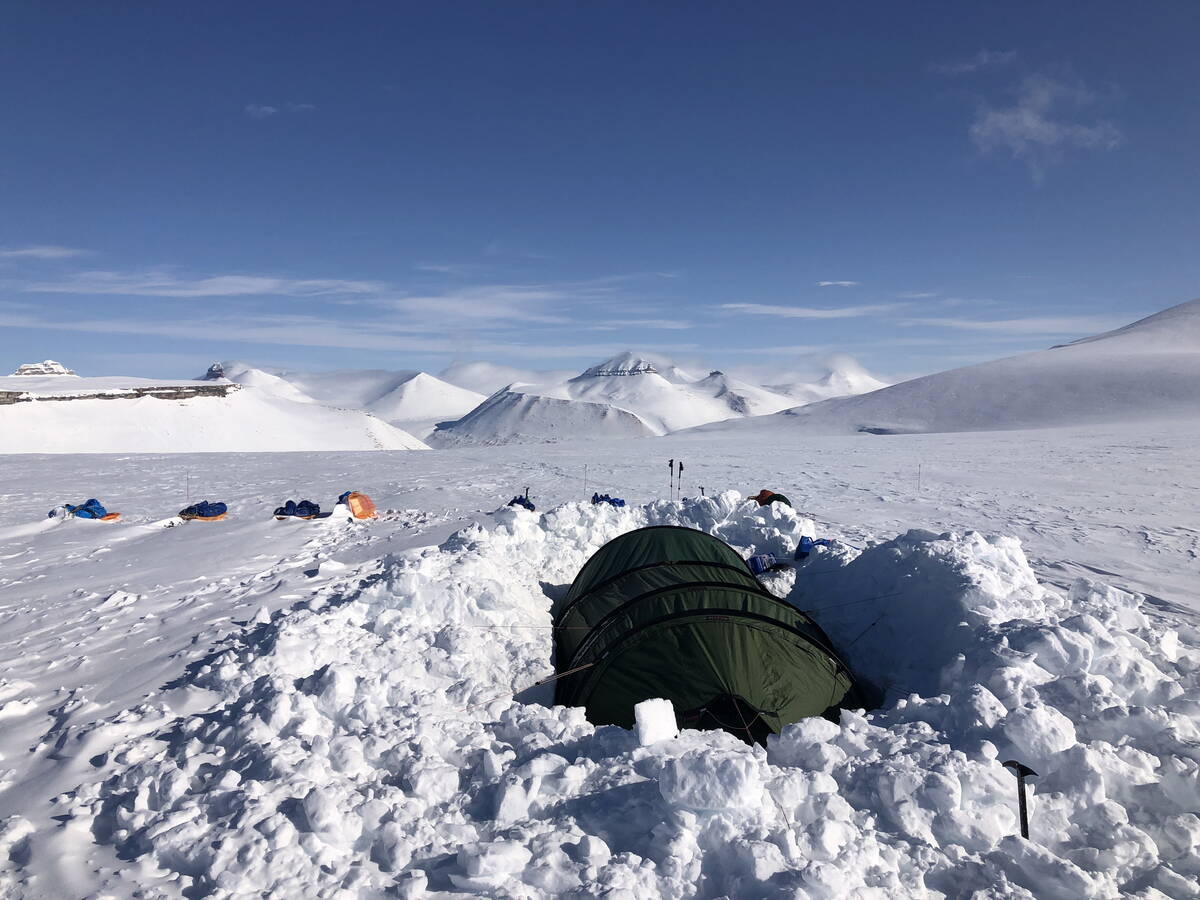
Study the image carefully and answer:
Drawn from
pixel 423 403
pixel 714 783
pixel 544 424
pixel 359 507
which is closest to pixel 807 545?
pixel 714 783

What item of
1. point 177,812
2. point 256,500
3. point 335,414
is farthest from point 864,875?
point 335,414

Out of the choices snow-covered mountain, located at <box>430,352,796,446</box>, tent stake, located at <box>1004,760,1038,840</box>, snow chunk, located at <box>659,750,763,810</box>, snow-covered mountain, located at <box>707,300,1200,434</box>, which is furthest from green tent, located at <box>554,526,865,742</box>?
snow-covered mountain, located at <box>430,352,796,446</box>

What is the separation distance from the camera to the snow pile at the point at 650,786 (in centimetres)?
317

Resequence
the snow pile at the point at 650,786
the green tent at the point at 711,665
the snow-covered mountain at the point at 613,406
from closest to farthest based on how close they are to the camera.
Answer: the snow pile at the point at 650,786, the green tent at the point at 711,665, the snow-covered mountain at the point at 613,406

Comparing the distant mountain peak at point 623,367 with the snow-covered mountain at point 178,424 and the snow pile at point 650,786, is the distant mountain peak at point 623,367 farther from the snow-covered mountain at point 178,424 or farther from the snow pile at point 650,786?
the snow pile at point 650,786

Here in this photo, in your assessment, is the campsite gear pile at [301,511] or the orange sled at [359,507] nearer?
the campsite gear pile at [301,511]

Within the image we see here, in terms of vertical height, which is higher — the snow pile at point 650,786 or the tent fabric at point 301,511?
the tent fabric at point 301,511

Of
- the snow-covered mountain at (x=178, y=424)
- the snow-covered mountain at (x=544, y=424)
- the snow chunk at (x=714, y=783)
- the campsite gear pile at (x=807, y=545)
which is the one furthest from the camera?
the snow-covered mountain at (x=544, y=424)

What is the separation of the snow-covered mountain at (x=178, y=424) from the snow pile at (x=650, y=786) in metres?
40.2

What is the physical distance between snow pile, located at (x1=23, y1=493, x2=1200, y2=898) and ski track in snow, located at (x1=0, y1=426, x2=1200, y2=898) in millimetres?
16

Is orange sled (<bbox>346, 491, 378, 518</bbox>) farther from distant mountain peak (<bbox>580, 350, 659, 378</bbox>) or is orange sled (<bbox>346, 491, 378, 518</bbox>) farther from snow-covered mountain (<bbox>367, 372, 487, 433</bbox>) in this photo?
distant mountain peak (<bbox>580, 350, 659, 378</bbox>)

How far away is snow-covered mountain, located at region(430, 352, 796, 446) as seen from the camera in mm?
86438

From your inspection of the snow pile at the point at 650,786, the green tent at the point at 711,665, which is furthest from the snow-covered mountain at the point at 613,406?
the snow pile at the point at 650,786

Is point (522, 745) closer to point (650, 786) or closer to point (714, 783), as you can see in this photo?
point (650, 786)
